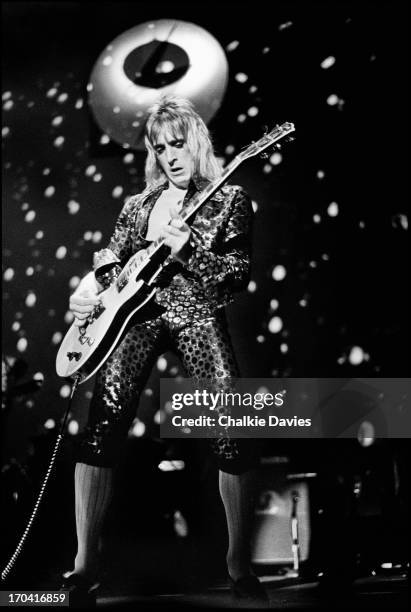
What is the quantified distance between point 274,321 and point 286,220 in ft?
1.46

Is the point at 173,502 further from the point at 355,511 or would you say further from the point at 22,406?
the point at 22,406

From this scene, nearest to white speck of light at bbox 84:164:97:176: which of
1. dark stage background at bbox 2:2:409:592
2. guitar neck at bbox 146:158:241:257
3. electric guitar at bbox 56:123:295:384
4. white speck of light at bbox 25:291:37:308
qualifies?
dark stage background at bbox 2:2:409:592

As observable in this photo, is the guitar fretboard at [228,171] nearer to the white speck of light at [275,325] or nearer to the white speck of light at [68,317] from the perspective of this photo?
the white speck of light at [275,325]

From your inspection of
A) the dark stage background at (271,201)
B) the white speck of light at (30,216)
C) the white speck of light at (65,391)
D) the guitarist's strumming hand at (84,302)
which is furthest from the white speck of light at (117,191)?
the white speck of light at (65,391)

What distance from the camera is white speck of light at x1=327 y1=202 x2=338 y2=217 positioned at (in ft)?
10.5

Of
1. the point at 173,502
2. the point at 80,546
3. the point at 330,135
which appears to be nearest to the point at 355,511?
the point at 173,502

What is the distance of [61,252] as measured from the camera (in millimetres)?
3465

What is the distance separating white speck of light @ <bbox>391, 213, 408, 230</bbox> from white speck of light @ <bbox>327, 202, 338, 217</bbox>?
25cm

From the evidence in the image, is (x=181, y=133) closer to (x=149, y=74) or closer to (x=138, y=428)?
(x=149, y=74)

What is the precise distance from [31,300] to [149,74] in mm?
1195

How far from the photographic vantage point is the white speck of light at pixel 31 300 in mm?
3510

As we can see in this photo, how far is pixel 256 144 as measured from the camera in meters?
2.57

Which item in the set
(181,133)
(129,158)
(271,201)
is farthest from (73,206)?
(271,201)

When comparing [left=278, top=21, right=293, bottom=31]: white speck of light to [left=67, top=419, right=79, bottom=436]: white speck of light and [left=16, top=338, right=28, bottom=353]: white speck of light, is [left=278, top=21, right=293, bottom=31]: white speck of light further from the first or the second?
[left=67, top=419, right=79, bottom=436]: white speck of light
